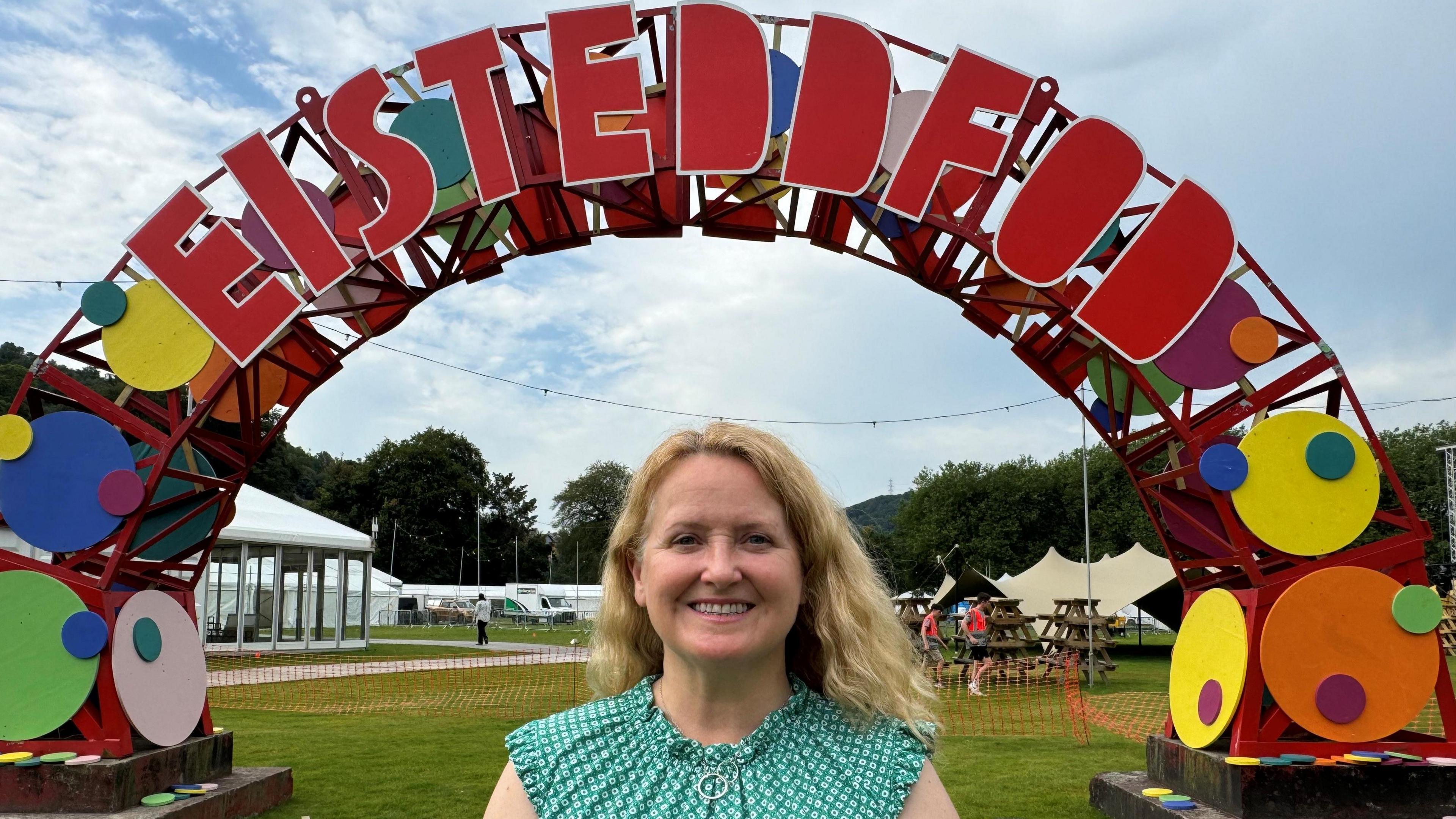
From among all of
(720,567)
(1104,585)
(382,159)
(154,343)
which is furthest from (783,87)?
(1104,585)

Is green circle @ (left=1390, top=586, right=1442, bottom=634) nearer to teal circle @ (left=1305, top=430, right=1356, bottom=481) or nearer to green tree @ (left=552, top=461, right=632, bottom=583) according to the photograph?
teal circle @ (left=1305, top=430, right=1356, bottom=481)

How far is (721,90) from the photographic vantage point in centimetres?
589

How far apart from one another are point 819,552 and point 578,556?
194 feet

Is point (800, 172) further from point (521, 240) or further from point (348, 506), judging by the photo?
point (348, 506)

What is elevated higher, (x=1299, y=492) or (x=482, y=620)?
(x=1299, y=492)

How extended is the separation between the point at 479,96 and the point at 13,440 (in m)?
3.44

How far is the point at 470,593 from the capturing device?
145 feet

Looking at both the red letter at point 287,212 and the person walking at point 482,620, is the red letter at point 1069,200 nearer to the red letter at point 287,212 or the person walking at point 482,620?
the red letter at point 287,212

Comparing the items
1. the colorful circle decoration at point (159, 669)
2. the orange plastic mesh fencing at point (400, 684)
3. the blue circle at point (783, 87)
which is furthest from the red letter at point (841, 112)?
the orange plastic mesh fencing at point (400, 684)

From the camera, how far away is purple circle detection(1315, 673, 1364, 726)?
5.31 metres

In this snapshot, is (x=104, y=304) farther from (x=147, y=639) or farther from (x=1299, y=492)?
(x=1299, y=492)

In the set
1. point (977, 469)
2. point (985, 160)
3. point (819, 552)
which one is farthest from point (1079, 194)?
point (977, 469)

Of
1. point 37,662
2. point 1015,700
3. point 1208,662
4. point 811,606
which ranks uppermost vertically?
point 811,606

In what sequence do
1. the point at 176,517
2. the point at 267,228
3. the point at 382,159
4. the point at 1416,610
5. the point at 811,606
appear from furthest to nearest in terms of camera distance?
the point at 176,517, the point at 267,228, the point at 382,159, the point at 1416,610, the point at 811,606
